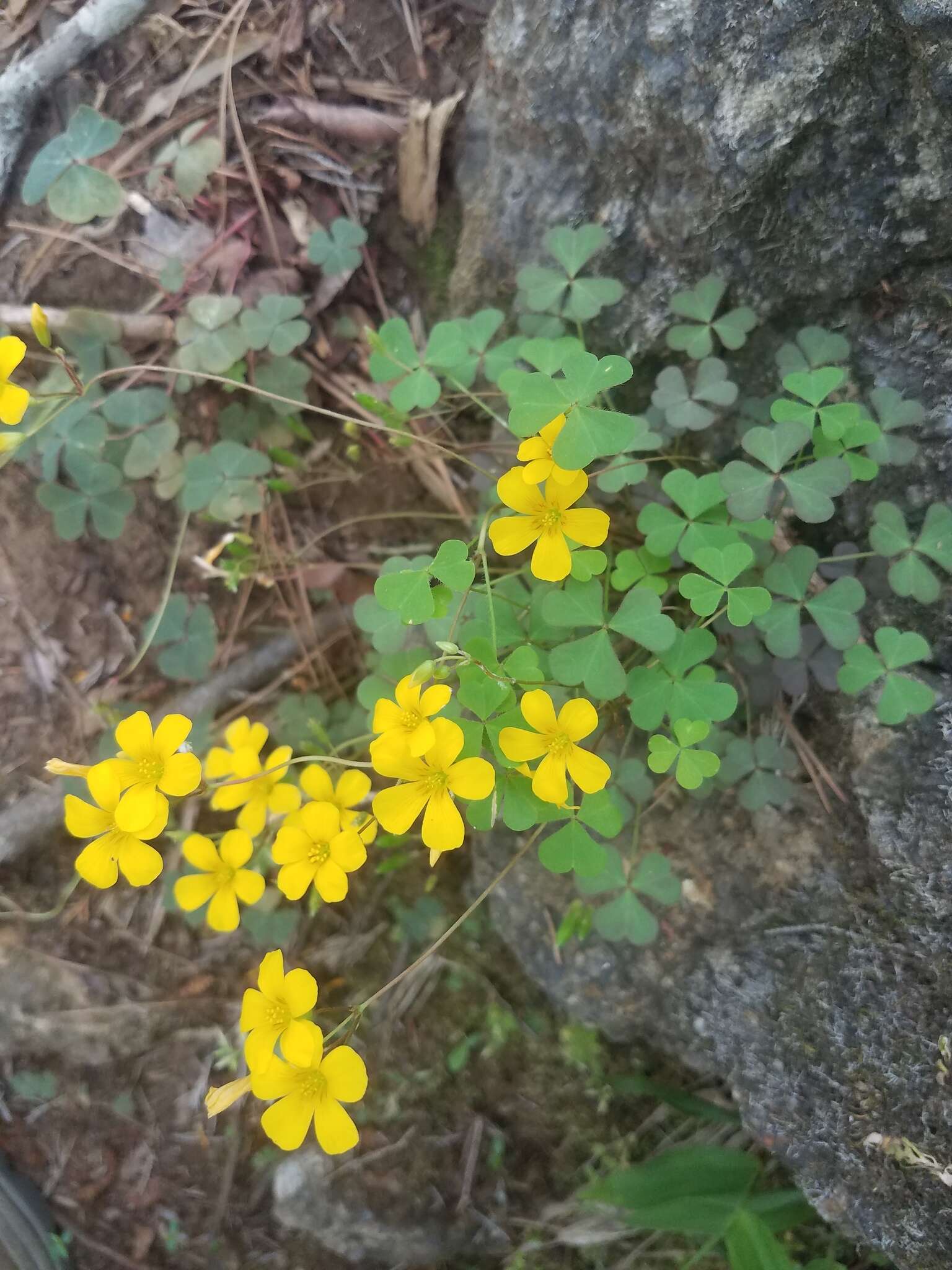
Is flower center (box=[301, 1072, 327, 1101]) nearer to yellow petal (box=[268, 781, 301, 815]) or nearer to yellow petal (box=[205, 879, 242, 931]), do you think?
yellow petal (box=[205, 879, 242, 931])

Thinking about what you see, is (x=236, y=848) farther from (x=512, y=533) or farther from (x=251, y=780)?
(x=512, y=533)

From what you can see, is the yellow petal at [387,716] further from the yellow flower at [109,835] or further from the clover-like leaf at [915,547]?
the clover-like leaf at [915,547]

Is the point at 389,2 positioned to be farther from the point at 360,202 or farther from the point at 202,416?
the point at 202,416

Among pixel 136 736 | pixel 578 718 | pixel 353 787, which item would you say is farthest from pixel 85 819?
pixel 578 718

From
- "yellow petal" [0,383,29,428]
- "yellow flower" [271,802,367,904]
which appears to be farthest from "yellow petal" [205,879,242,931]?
"yellow petal" [0,383,29,428]

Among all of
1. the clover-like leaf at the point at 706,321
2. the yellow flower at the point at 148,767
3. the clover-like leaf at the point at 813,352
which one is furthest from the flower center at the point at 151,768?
the clover-like leaf at the point at 813,352

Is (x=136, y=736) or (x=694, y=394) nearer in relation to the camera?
(x=136, y=736)
